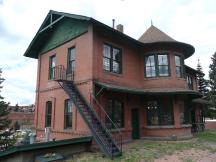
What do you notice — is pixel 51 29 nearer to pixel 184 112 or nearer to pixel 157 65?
pixel 157 65

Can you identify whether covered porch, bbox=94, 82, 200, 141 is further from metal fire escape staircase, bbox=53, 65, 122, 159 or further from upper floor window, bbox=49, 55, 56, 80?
upper floor window, bbox=49, 55, 56, 80

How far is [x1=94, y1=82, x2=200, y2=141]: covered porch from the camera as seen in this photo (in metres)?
16.2

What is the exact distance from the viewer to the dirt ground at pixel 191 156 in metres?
10.5

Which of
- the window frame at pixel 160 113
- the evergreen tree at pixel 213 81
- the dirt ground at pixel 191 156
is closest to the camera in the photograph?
the dirt ground at pixel 191 156

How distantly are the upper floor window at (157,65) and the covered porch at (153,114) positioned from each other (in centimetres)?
161

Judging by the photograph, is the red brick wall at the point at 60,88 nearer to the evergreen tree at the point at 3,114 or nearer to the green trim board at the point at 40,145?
the green trim board at the point at 40,145

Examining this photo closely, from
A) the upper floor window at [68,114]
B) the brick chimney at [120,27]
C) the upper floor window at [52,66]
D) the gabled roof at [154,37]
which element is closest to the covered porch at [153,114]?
the upper floor window at [68,114]

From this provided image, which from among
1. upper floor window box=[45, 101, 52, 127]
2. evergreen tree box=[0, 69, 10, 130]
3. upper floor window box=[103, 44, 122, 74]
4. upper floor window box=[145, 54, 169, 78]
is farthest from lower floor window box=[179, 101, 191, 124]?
evergreen tree box=[0, 69, 10, 130]

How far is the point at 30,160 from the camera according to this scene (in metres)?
10.5

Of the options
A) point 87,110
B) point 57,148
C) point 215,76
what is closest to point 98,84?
point 87,110

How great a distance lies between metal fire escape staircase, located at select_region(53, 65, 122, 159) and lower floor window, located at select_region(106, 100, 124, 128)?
67 cm

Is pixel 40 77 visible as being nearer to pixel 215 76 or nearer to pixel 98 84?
pixel 98 84

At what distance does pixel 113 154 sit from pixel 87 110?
3.69 m

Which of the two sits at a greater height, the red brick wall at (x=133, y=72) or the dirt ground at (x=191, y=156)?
the red brick wall at (x=133, y=72)
